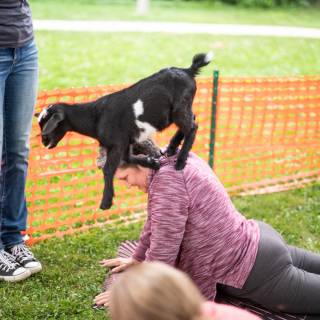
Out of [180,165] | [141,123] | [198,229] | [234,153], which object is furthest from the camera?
[234,153]

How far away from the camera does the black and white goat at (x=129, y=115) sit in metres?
2.53

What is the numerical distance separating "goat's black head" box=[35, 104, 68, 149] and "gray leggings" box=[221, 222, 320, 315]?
1250 mm

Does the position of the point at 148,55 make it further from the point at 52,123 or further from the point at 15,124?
the point at 52,123

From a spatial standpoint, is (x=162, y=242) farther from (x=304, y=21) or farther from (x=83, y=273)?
(x=304, y=21)

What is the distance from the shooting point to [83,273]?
4.02m

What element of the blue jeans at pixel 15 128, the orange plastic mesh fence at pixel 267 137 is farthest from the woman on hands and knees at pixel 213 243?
the orange plastic mesh fence at pixel 267 137

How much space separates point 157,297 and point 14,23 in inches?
84.8

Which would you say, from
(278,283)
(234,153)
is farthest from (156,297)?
(234,153)

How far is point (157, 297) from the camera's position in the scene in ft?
5.74

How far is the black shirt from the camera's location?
3287mm

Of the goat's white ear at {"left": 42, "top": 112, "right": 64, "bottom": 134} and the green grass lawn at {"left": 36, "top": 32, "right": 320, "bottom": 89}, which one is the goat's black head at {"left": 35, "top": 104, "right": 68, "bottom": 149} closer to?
the goat's white ear at {"left": 42, "top": 112, "right": 64, "bottom": 134}

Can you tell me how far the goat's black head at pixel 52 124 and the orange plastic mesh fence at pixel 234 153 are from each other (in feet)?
6.57

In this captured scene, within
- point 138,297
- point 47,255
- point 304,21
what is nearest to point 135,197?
point 47,255

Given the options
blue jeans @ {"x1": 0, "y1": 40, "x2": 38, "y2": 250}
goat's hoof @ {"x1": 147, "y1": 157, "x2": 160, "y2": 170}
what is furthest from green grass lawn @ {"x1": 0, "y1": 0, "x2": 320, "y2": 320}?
goat's hoof @ {"x1": 147, "y1": 157, "x2": 160, "y2": 170}
